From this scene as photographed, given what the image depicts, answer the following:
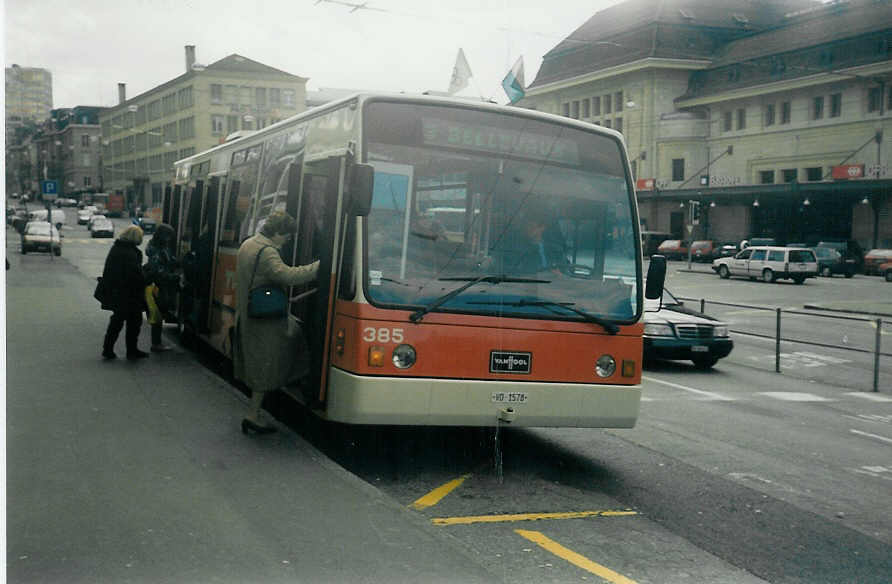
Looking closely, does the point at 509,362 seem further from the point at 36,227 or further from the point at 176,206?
the point at 176,206

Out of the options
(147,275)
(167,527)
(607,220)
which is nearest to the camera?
(167,527)

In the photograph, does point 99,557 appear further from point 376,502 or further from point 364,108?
point 364,108

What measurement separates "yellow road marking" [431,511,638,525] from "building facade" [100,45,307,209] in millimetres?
3044

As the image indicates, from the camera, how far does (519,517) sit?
6.14 meters

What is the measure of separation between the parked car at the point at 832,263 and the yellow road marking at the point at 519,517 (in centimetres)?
4387

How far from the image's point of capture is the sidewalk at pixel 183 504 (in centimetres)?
461

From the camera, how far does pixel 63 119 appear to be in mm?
5480

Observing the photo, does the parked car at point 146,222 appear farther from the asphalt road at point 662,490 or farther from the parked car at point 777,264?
the parked car at point 777,264

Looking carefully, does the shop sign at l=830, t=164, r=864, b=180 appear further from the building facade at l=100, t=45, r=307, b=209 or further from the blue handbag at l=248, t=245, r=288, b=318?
the blue handbag at l=248, t=245, r=288, b=318

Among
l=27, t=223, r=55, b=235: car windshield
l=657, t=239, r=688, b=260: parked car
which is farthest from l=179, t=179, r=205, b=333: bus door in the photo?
l=657, t=239, r=688, b=260: parked car

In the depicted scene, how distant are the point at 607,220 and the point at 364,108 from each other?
2.00 meters

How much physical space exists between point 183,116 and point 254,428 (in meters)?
4.69

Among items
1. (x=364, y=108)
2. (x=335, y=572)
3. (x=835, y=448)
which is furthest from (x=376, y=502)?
(x=835, y=448)

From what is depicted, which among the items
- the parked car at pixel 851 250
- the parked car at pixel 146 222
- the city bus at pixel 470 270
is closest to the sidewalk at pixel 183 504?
the city bus at pixel 470 270
